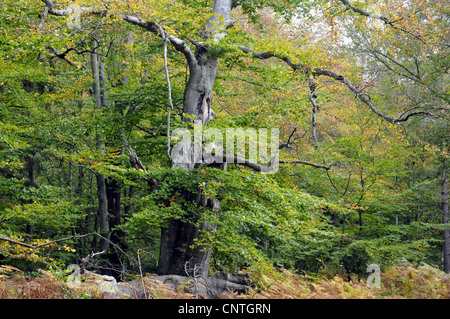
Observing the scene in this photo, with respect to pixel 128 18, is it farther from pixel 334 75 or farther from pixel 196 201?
pixel 334 75

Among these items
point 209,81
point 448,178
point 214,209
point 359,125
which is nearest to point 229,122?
point 209,81

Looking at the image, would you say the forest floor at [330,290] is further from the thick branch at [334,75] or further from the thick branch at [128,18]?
the thick branch at [128,18]

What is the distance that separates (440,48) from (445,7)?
61.8 inches

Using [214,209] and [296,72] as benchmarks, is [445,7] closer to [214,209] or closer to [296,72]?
[296,72]

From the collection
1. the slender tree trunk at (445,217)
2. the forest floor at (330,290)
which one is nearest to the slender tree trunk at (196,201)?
the forest floor at (330,290)

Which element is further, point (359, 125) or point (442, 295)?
point (359, 125)

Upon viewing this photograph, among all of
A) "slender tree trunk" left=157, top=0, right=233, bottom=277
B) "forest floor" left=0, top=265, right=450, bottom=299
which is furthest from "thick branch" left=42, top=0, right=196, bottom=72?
"forest floor" left=0, top=265, right=450, bottom=299

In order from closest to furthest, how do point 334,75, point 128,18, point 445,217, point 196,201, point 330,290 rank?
point 330,290 → point 128,18 → point 334,75 → point 196,201 → point 445,217

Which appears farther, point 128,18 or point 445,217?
point 445,217

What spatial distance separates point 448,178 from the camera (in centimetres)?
1365

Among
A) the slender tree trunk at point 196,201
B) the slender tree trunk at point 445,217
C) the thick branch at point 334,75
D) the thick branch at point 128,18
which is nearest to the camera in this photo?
the thick branch at point 128,18

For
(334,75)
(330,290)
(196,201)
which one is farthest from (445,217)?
(330,290)

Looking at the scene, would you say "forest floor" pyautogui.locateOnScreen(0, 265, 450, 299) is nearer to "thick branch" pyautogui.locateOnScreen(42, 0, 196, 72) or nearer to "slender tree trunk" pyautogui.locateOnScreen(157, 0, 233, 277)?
"slender tree trunk" pyautogui.locateOnScreen(157, 0, 233, 277)

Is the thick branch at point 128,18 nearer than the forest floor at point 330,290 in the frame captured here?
No
